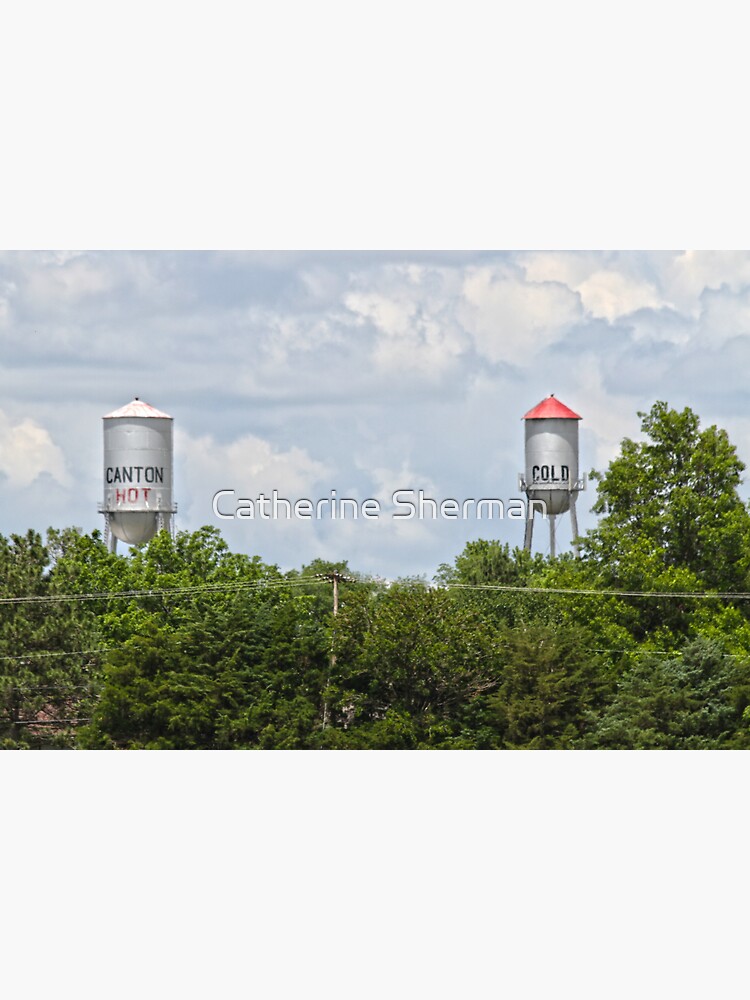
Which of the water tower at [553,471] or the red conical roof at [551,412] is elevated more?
the red conical roof at [551,412]

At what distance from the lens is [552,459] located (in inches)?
1784

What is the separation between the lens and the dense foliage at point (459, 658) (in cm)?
3594

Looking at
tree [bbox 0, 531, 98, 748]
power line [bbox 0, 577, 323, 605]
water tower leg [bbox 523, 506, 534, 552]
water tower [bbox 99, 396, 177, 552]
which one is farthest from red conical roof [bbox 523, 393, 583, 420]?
tree [bbox 0, 531, 98, 748]

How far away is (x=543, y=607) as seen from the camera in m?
42.8

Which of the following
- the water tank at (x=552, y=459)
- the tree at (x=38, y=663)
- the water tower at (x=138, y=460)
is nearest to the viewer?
the tree at (x=38, y=663)

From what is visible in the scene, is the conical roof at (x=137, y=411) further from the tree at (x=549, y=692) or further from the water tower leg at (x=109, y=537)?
the tree at (x=549, y=692)

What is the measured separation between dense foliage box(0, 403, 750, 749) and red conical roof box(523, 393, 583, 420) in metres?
6.10

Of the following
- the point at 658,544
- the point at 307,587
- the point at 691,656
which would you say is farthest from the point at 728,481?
the point at 307,587

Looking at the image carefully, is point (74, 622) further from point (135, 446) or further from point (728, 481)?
point (728, 481)

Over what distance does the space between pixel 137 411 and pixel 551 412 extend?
12113 millimetres

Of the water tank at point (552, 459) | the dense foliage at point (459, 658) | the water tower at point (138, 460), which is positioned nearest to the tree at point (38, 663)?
the dense foliage at point (459, 658)

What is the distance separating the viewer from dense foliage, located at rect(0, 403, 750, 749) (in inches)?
1415

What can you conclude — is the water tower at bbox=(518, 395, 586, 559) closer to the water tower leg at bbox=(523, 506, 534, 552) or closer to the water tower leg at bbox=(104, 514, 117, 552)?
the water tower leg at bbox=(523, 506, 534, 552)

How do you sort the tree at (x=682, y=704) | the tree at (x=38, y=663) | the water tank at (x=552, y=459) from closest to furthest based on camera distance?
the tree at (x=682, y=704) → the tree at (x=38, y=663) → the water tank at (x=552, y=459)
